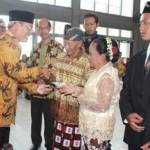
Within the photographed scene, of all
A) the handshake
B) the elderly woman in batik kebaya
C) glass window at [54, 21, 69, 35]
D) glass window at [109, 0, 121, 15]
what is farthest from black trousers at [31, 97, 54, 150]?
glass window at [109, 0, 121, 15]

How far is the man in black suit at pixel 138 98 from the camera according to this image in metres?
2.50

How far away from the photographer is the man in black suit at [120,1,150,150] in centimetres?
250

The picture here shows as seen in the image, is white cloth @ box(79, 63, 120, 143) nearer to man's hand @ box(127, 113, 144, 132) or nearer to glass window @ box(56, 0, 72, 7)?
man's hand @ box(127, 113, 144, 132)

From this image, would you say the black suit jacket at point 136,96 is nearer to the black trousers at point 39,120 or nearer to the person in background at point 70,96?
the person in background at point 70,96

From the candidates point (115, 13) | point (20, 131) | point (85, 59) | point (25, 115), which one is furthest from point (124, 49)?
point (85, 59)

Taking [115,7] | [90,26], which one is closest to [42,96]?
[90,26]

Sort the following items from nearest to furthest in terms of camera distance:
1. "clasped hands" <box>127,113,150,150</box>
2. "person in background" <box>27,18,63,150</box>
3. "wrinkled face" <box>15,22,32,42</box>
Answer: "clasped hands" <box>127,113,150,150</box> → "wrinkled face" <box>15,22,32,42</box> → "person in background" <box>27,18,63,150</box>

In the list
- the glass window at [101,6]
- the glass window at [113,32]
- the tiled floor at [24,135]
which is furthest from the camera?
the glass window at [113,32]

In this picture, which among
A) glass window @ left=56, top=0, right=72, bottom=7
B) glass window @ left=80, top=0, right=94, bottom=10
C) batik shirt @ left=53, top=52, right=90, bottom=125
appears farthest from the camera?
glass window @ left=80, top=0, right=94, bottom=10

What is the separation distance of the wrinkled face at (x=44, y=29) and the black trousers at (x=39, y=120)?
813 mm

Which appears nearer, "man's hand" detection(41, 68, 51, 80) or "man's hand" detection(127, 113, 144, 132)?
"man's hand" detection(127, 113, 144, 132)

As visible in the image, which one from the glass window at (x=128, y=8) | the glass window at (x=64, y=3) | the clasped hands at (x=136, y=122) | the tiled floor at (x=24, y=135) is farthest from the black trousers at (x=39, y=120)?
the glass window at (x=128, y=8)

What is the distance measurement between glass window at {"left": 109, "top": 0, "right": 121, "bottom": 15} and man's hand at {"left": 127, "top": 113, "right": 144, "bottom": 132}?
1549 cm

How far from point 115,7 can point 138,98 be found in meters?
15.9
